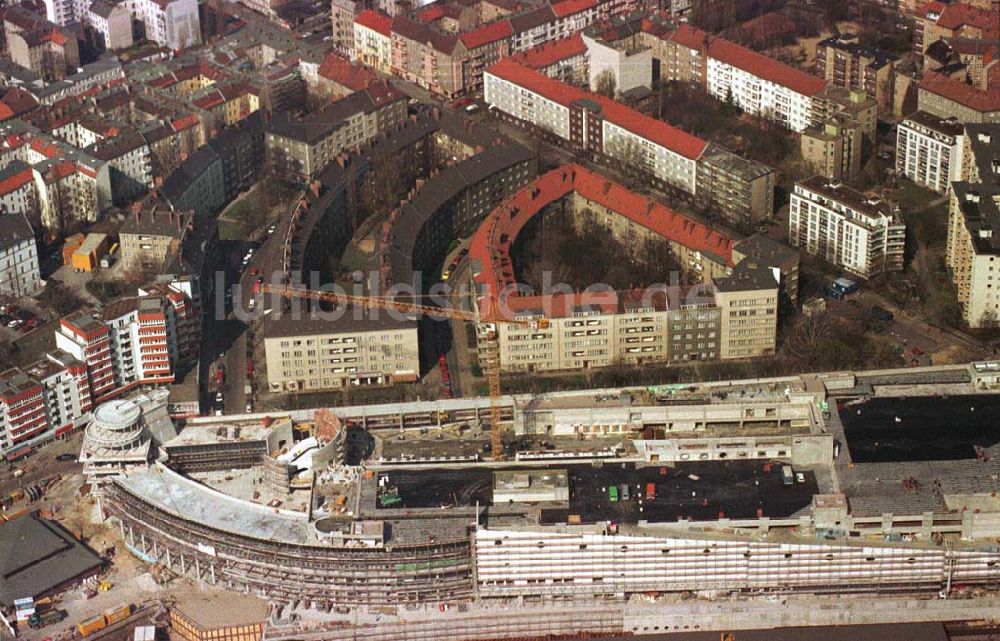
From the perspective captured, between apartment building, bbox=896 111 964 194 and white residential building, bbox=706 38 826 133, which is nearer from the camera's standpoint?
apartment building, bbox=896 111 964 194

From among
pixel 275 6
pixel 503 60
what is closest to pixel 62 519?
pixel 503 60

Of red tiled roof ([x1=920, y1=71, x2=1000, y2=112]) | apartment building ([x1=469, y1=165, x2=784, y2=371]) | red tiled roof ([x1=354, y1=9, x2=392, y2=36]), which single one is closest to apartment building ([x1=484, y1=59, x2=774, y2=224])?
apartment building ([x1=469, y1=165, x2=784, y2=371])

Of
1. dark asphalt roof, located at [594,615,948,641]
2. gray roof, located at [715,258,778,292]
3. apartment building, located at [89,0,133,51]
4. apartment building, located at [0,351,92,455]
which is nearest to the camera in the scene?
dark asphalt roof, located at [594,615,948,641]

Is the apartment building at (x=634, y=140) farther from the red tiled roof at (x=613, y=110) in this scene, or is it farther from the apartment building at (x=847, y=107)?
the apartment building at (x=847, y=107)

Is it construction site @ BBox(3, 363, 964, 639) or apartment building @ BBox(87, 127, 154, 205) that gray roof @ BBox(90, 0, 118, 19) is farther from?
construction site @ BBox(3, 363, 964, 639)

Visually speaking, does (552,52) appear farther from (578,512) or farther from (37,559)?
(37,559)

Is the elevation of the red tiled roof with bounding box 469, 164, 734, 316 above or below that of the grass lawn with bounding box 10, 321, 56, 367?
above

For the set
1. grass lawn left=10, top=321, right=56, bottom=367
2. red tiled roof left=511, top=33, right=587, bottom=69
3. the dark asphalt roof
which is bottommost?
the dark asphalt roof

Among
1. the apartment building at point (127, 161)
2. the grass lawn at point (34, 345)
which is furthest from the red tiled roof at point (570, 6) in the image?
the grass lawn at point (34, 345)
